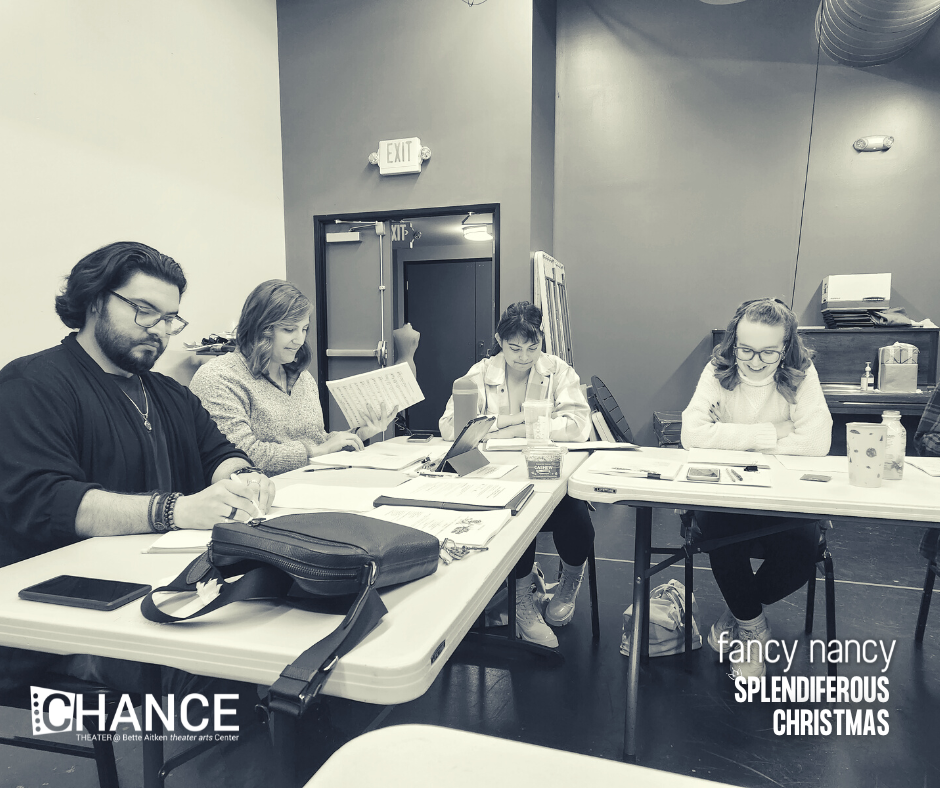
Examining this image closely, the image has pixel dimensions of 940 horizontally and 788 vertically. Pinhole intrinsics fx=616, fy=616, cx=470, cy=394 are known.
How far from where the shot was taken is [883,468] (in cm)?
157

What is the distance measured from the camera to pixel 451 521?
45.8 inches

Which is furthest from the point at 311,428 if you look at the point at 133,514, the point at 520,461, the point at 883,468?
the point at 883,468

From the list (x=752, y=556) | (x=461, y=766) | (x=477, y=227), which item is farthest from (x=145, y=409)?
(x=477, y=227)

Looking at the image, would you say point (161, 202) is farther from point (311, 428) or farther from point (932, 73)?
point (932, 73)

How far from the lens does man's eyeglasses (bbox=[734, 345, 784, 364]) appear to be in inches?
83.8

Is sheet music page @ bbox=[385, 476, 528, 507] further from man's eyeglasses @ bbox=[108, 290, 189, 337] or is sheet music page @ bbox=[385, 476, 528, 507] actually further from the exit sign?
the exit sign

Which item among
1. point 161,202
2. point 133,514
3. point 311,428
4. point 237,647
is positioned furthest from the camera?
point 161,202

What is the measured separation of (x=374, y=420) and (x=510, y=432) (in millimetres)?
529

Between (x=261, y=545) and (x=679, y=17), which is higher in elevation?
(x=679, y=17)

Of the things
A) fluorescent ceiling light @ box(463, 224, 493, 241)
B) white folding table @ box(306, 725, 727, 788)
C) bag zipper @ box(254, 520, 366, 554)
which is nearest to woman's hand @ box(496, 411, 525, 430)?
bag zipper @ box(254, 520, 366, 554)

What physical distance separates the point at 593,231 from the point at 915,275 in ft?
7.42

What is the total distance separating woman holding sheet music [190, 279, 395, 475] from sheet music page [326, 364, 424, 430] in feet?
0.17

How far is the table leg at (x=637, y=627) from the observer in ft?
5.14

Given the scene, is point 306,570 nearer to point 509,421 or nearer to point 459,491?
point 459,491
